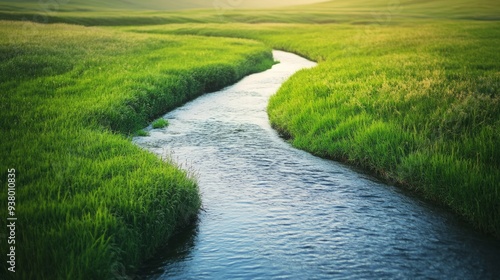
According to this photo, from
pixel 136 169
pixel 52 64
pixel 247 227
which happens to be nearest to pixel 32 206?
pixel 136 169

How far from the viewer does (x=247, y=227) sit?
7.98 metres

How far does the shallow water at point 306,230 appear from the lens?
6633mm

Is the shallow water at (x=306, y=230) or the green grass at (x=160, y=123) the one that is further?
the green grass at (x=160, y=123)

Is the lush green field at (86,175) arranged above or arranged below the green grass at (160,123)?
above

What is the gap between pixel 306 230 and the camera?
25.5 ft

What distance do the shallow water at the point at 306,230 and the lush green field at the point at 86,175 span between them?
2.26ft

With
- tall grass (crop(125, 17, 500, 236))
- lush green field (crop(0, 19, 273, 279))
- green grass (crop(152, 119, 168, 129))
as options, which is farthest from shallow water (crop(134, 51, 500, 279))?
green grass (crop(152, 119, 168, 129))

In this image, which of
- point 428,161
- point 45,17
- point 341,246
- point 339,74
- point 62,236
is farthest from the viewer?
point 45,17

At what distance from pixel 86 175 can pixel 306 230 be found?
419 centimetres

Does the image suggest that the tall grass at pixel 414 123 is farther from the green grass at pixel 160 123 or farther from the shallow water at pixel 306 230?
the green grass at pixel 160 123

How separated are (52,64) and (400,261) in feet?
69.5

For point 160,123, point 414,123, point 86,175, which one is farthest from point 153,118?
point 414,123

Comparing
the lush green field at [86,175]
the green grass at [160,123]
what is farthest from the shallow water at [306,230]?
the green grass at [160,123]

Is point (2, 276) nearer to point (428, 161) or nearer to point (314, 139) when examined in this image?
point (428, 161)
